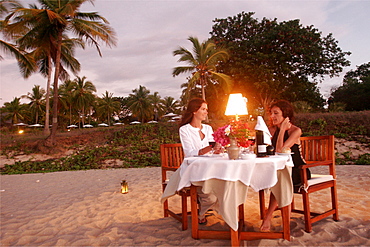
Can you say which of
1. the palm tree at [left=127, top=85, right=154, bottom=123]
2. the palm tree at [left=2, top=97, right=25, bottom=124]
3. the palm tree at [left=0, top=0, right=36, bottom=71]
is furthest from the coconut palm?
the palm tree at [left=0, top=0, right=36, bottom=71]

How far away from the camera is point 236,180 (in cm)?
231

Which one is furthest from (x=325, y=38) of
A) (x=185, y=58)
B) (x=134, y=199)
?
(x=134, y=199)

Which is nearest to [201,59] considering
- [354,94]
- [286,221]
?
[286,221]

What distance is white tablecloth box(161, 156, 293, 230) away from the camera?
2.32 m

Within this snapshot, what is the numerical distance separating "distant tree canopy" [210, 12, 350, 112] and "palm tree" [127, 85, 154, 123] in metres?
26.2

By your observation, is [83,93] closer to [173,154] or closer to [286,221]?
[173,154]

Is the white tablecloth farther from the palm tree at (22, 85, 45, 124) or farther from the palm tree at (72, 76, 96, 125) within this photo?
the palm tree at (22, 85, 45, 124)

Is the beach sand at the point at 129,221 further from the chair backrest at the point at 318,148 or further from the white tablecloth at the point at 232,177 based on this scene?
the chair backrest at the point at 318,148

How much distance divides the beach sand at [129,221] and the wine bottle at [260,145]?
879 millimetres

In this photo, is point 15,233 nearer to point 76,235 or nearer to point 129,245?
point 76,235

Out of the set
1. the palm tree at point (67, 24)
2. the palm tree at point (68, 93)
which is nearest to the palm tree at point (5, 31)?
the palm tree at point (67, 24)

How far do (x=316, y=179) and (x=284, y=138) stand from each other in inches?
22.6

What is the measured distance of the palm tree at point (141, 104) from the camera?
44375 millimetres

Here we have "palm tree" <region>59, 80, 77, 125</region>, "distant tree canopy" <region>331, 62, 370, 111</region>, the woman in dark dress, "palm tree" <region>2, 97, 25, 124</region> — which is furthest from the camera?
"palm tree" <region>2, 97, 25, 124</region>
